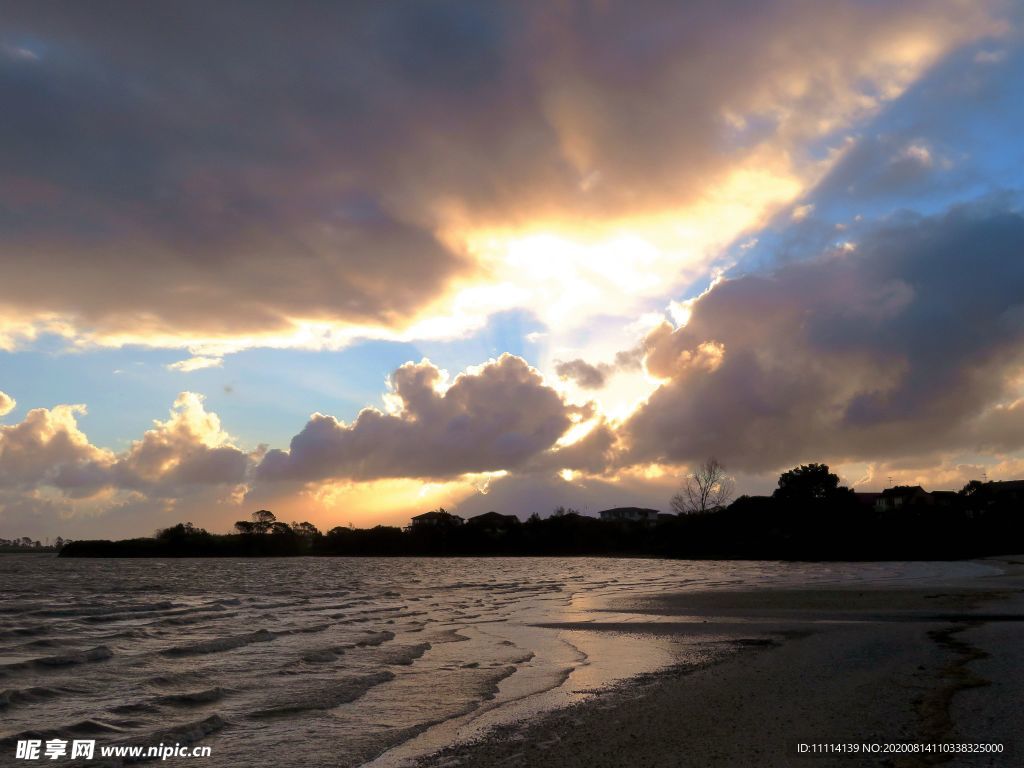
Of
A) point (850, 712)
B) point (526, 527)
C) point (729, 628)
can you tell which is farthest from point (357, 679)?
point (526, 527)

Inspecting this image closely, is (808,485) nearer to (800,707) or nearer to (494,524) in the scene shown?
(494,524)

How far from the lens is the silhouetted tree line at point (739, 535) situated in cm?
9931

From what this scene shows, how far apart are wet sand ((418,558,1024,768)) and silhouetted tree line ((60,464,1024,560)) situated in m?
85.6

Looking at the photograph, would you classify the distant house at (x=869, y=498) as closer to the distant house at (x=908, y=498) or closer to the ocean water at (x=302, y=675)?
the distant house at (x=908, y=498)

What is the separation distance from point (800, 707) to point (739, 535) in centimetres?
12478

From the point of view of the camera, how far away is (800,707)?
1020cm

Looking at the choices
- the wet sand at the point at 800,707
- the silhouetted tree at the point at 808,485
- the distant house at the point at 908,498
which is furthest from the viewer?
the distant house at the point at 908,498

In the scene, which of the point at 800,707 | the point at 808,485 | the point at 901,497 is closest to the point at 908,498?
the point at 901,497

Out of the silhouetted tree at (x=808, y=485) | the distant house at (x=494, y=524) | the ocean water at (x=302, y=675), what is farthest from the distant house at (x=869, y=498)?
Answer: the ocean water at (x=302, y=675)

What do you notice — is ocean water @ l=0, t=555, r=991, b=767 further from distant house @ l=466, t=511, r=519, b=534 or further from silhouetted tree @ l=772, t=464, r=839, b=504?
A: distant house @ l=466, t=511, r=519, b=534

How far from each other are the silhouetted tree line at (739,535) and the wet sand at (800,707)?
85562 millimetres

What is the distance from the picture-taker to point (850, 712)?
973 centimetres

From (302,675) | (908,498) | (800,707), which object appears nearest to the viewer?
(800,707)

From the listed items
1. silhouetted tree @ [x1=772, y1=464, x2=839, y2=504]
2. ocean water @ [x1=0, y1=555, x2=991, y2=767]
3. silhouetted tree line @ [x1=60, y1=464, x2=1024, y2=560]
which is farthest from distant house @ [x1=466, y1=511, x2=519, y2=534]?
ocean water @ [x1=0, y1=555, x2=991, y2=767]
